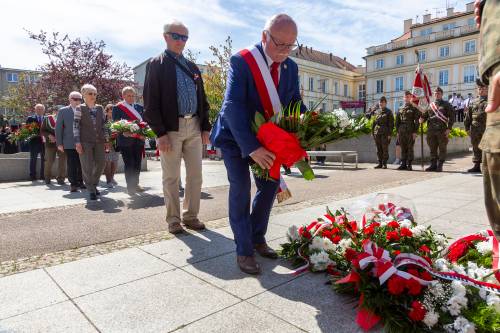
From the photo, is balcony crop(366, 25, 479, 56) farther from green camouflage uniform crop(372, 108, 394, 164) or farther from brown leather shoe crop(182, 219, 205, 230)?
brown leather shoe crop(182, 219, 205, 230)

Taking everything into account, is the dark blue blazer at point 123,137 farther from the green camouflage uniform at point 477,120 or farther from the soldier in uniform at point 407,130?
the green camouflage uniform at point 477,120

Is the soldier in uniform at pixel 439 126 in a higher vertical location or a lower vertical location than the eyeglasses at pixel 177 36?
lower

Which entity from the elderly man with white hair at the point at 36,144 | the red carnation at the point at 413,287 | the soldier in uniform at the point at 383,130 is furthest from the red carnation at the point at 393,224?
the soldier in uniform at the point at 383,130

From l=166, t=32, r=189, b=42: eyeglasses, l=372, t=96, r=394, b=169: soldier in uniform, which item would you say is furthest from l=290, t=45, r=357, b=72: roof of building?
l=166, t=32, r=189, b=42: eyeglasses

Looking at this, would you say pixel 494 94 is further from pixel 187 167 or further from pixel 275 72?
pixel 187 167

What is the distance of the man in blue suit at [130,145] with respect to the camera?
7395 millimetres

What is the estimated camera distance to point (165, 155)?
4.30m

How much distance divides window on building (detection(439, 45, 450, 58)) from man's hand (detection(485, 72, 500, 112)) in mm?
61635

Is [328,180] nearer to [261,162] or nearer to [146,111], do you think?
[146,111]

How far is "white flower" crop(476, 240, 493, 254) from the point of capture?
109 inches

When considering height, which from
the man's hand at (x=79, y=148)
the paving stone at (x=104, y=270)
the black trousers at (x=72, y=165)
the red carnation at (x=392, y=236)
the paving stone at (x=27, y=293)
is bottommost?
the paving stone at (x=27, y=293)

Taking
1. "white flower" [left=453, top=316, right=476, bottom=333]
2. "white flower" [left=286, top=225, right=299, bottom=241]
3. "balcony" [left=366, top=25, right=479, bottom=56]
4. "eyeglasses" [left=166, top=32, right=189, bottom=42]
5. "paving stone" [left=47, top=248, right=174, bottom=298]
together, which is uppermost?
"balcony" [left=366, top=25, right=479, bottom=56]

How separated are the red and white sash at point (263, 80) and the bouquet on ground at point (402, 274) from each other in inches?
43.6

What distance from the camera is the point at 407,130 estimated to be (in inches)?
476
